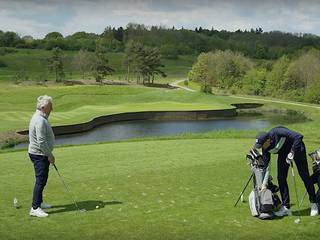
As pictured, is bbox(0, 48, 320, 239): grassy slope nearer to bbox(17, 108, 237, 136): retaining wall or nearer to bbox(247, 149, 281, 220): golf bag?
bbox(247, 149, 281, 220): golf bag

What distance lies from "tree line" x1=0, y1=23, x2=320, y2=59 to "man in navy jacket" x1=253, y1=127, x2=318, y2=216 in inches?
4542

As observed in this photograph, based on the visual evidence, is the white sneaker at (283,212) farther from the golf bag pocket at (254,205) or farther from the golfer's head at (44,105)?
the golfer's head at (44,105)

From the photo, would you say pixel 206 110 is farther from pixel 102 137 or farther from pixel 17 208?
pixel 17 208

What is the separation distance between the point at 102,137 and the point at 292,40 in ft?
516

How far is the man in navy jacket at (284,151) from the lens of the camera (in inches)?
265

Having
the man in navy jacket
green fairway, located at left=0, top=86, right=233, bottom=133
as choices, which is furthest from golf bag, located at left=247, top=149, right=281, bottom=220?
green fairway, located at left=0, top=86, right=233, bottom=133

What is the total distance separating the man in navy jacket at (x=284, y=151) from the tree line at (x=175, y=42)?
11536 centimetres

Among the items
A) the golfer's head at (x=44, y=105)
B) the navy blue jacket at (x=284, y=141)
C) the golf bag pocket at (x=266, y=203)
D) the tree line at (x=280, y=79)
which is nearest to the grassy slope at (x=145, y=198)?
the golf bag pocket at (x=266, y=203)

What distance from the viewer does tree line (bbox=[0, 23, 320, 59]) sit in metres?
135

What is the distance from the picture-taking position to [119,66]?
395 feet

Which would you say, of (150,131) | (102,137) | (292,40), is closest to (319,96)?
(150,131)

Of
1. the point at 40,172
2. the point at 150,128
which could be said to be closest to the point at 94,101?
the point at 150,128

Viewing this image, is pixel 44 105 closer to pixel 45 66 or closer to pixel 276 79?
pixel 276 79

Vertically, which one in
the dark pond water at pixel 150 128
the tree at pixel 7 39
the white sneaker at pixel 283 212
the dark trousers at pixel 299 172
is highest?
the tree at pixel 7 39
